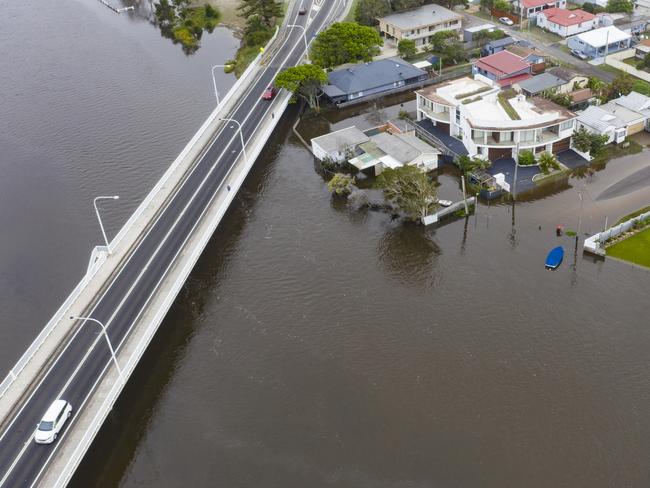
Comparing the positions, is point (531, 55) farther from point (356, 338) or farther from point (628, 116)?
point (356, 338)

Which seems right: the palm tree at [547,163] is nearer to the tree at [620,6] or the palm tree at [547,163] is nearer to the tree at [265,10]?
the tree at [620,6]

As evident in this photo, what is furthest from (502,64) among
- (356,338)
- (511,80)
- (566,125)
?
(356,338)

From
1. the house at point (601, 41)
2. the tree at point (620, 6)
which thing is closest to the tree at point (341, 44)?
the house at point (601, 41)

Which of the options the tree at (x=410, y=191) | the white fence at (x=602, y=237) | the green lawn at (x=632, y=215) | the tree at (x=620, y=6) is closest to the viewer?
the white fence at (x=602, y=237)

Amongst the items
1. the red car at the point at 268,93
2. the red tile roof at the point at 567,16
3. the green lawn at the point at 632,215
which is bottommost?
the green lawn at the point at 632,215

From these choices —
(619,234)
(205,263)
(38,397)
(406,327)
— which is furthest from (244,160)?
(619,234)

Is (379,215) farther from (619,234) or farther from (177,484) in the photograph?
(177,484)

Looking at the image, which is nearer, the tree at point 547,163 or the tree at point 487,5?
the tree at point 547,163

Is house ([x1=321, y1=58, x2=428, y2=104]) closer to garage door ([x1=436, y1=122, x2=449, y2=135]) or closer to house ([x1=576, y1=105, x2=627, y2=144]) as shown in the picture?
garage door ([x1=436, y1=122, x2=449, y2=135])

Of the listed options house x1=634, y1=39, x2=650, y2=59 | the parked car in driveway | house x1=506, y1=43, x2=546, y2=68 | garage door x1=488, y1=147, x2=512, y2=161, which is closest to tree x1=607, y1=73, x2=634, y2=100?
house x1=506, y1=43, x2=546, y2=68
